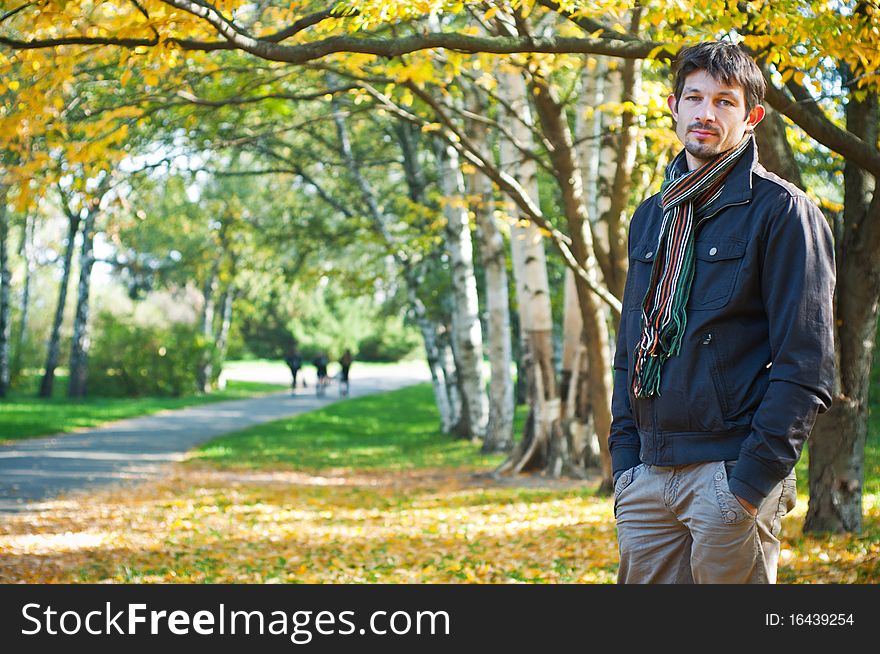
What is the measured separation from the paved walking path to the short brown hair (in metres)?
9.98

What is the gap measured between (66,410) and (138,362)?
841cm

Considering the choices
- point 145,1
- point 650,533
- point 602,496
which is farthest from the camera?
point 602,496

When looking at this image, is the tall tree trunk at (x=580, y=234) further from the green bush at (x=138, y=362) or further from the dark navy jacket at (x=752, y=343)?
the green bush at (x=138, y=362)

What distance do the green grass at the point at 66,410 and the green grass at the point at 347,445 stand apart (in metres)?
3.35

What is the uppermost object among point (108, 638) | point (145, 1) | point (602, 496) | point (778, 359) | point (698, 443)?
point (145, 1)

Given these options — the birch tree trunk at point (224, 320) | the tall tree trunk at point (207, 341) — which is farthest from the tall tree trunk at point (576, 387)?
the birch tree trunk at point (224, 320)

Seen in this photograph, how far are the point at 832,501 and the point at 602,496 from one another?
433cm

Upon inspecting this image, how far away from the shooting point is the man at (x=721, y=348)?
8.38ft

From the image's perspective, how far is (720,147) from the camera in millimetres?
2811

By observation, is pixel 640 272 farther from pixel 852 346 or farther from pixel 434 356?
pixel 434 356

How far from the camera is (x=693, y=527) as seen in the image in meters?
2.72

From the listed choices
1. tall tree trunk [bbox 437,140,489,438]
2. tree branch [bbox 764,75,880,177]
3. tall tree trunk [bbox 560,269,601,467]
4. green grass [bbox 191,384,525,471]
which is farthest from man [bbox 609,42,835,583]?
tall tree trunk [bbox 437,140,489,438]

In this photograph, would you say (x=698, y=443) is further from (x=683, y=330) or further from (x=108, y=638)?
(x=108, y=638)

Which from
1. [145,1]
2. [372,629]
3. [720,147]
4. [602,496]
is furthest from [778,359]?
[602,496]
